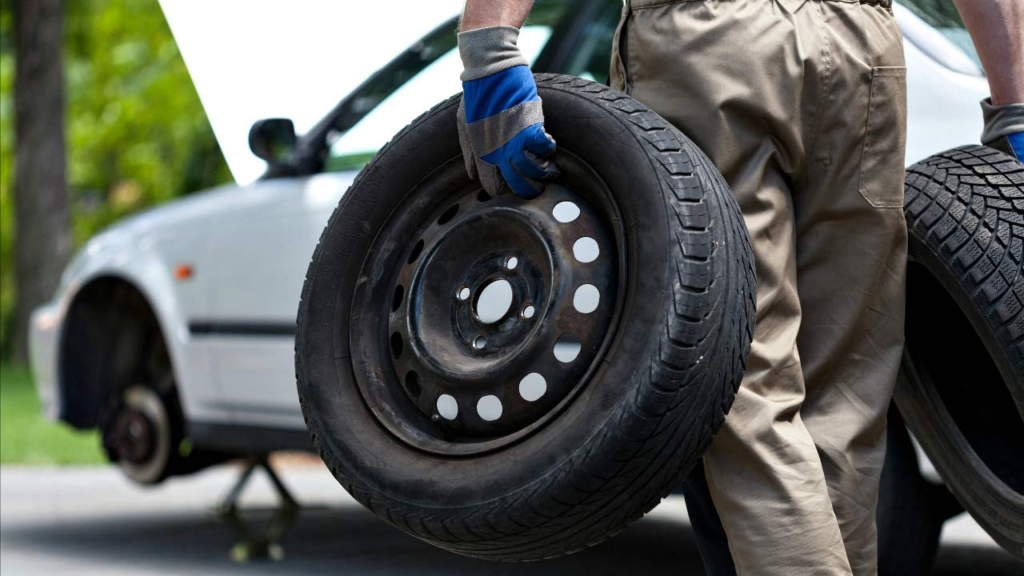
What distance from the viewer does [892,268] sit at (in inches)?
89.3

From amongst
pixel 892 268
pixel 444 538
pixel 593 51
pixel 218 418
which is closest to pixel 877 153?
pixel 892 268

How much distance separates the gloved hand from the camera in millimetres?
1992

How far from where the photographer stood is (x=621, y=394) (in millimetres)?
1856

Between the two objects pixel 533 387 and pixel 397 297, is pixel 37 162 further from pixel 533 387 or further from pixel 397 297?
pixel 533 387

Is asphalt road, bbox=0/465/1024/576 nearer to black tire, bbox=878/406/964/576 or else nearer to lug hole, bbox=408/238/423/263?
black tire, bbox=878/406/964/576

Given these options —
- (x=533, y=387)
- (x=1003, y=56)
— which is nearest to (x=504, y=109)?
(x=533, y=387)

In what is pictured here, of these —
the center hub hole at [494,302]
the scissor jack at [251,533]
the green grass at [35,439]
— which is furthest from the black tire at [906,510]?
the green grass at [35,439]

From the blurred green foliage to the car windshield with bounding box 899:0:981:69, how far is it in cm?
1854

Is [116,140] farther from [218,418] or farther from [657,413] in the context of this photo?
[657,413]

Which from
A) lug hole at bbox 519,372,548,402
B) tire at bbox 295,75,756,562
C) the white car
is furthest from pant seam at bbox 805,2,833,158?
the white car

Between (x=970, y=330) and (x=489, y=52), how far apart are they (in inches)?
44.4

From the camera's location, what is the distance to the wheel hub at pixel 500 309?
2.00 m

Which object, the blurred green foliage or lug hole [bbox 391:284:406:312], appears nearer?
lug hole [bbox 391:284:406:312]

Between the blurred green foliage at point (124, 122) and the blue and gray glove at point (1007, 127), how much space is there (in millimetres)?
19296
